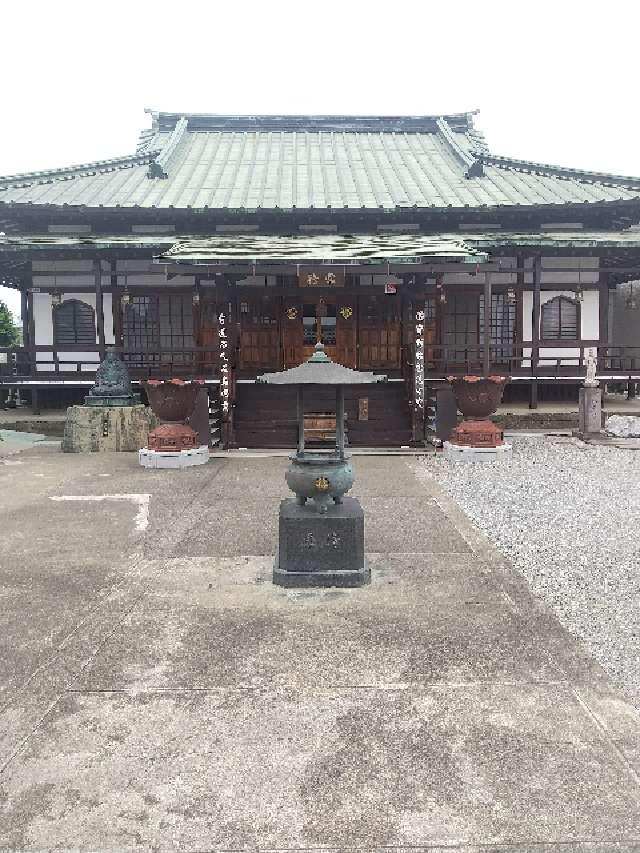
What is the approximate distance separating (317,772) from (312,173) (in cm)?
1830

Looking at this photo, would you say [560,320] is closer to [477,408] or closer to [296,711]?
[477,408]

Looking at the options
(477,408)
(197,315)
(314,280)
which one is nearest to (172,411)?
(314,280)

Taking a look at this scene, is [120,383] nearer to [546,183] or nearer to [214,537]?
[214,537]

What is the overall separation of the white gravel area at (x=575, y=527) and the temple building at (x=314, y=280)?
3655mm

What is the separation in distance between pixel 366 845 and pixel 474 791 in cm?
62

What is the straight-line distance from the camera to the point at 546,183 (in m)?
17.4

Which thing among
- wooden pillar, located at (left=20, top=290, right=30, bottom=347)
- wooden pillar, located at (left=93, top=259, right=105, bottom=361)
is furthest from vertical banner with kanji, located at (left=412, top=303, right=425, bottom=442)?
wooden pillar, located at (left=20, top=290, right=30, bottom=347)

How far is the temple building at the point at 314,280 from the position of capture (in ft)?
48.4

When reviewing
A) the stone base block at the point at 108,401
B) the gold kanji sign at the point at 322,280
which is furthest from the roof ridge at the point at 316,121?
the stone base block at the point at 108,401

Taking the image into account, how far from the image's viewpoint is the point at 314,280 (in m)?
14.2

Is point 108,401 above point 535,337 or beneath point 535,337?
beneath

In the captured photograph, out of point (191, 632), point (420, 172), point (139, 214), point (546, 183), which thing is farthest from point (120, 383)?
point (546, 183)

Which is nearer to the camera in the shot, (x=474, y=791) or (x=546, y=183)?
(x=474, y=791)

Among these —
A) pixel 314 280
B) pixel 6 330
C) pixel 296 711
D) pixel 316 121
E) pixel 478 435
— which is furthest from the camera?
pixel 6 330
